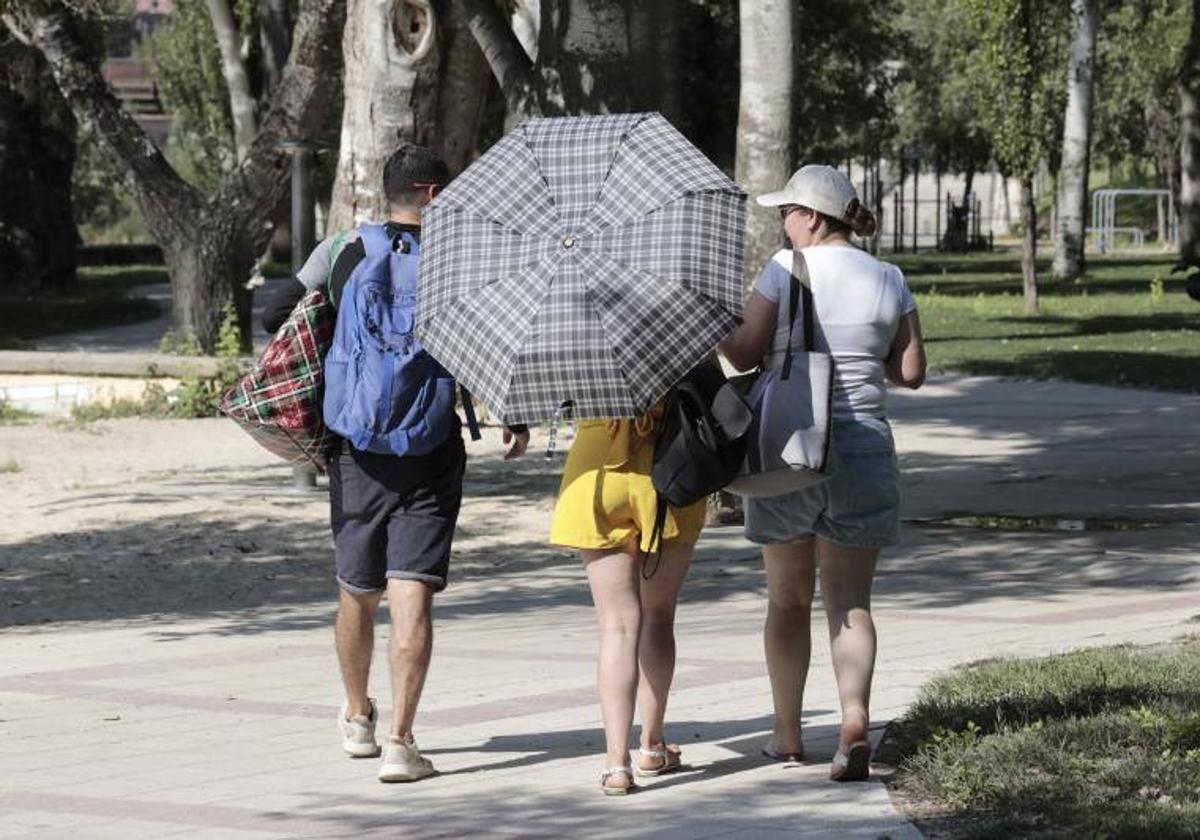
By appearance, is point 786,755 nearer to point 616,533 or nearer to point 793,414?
point 616,533

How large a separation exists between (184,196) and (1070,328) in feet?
38.9

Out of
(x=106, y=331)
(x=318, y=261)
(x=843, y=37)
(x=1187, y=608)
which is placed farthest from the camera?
(x=843, y=37)

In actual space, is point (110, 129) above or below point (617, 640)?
above

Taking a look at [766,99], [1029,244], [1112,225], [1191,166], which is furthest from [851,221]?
[1112,225]

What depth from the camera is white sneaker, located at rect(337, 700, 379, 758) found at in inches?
289

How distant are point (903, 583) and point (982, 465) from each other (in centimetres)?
530

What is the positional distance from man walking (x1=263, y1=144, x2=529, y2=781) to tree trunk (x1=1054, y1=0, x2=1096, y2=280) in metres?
35.6

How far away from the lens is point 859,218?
6871mm

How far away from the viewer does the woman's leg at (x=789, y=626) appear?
22.7 ft

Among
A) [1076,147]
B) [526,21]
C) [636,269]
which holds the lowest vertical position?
[636,269]

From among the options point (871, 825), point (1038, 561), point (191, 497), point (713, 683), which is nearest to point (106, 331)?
point (191, 497)

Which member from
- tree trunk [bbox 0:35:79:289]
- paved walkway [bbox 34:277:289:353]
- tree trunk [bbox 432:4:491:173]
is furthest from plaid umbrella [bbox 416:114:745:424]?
tree trunk [bbox 0:35:79:289]

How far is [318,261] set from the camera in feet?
23.6

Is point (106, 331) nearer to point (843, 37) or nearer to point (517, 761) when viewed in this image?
point (843, 37)
